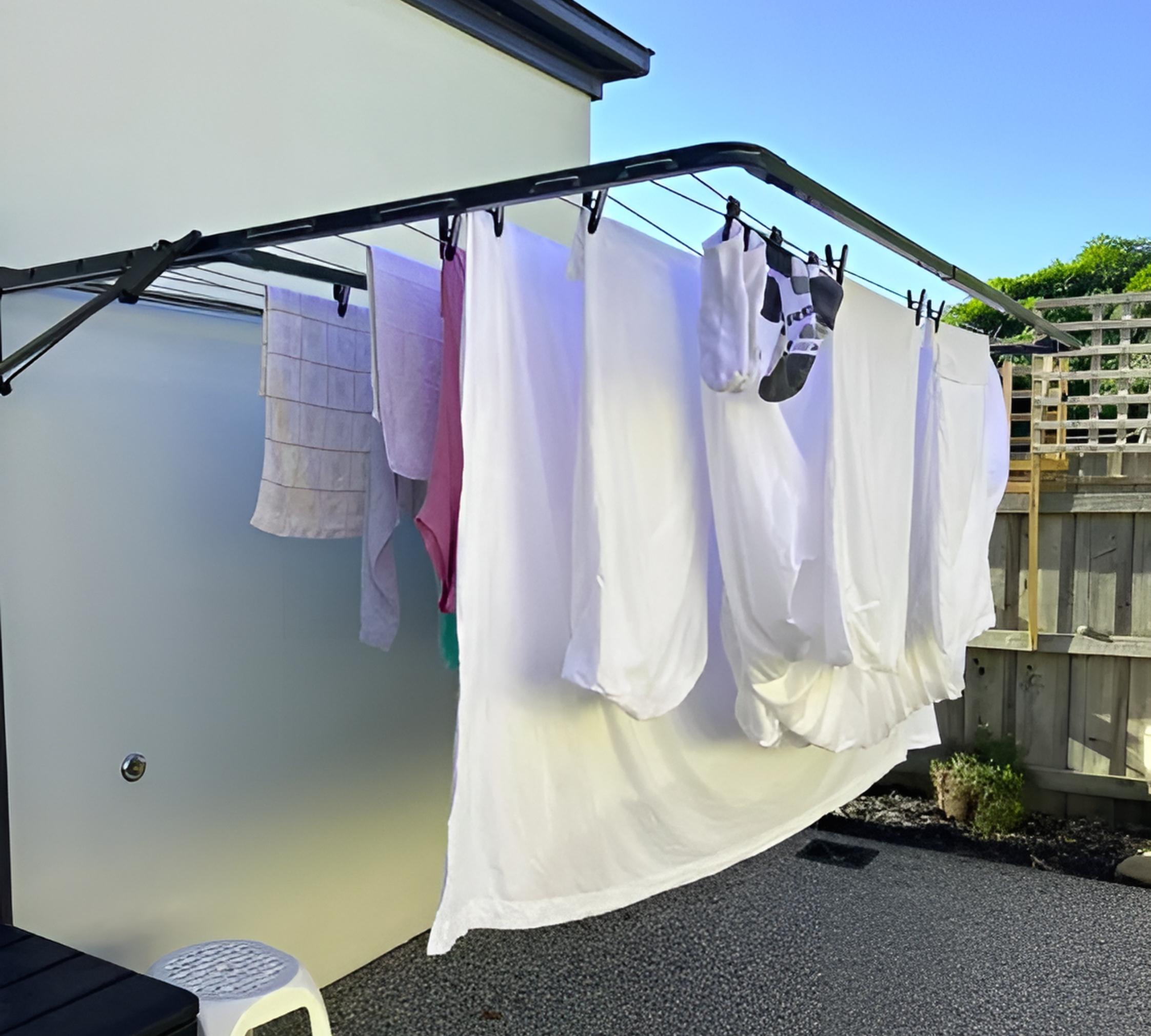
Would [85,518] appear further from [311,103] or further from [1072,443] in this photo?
[1072,443]

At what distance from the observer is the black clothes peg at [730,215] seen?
1.58m

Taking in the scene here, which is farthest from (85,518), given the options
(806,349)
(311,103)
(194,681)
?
(806,349)

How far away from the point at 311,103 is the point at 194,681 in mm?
1647

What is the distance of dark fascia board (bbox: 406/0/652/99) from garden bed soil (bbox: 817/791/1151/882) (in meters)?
3.37

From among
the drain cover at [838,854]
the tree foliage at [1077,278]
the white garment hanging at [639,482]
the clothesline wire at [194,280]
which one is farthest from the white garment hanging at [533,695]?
the tree foliage at [1077,278]

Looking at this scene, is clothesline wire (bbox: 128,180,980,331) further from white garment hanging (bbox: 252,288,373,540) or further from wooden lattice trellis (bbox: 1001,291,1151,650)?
wooden lattice trellis (bbox: 1001,291,1151,650)

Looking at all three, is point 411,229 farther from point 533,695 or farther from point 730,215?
point 533,695

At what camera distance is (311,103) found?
277 cm

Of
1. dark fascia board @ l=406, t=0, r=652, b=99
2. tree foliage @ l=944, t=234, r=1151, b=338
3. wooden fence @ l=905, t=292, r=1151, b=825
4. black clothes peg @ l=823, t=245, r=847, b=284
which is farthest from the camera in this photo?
tree foliage @ l=944, t=234, r=1151, b=338

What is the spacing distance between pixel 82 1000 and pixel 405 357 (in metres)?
1.18

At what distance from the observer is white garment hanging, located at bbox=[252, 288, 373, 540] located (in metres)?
2.09

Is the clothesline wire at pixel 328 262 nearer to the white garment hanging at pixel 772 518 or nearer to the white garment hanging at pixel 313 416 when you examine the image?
the white garment hanging at pixel 313 416

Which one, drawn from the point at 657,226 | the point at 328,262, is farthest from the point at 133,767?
the point at 657,226

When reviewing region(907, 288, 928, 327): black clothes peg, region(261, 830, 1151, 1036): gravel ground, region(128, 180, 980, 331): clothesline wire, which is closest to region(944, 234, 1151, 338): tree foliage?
region(261, 830, 1151, 1036): gravel ground
